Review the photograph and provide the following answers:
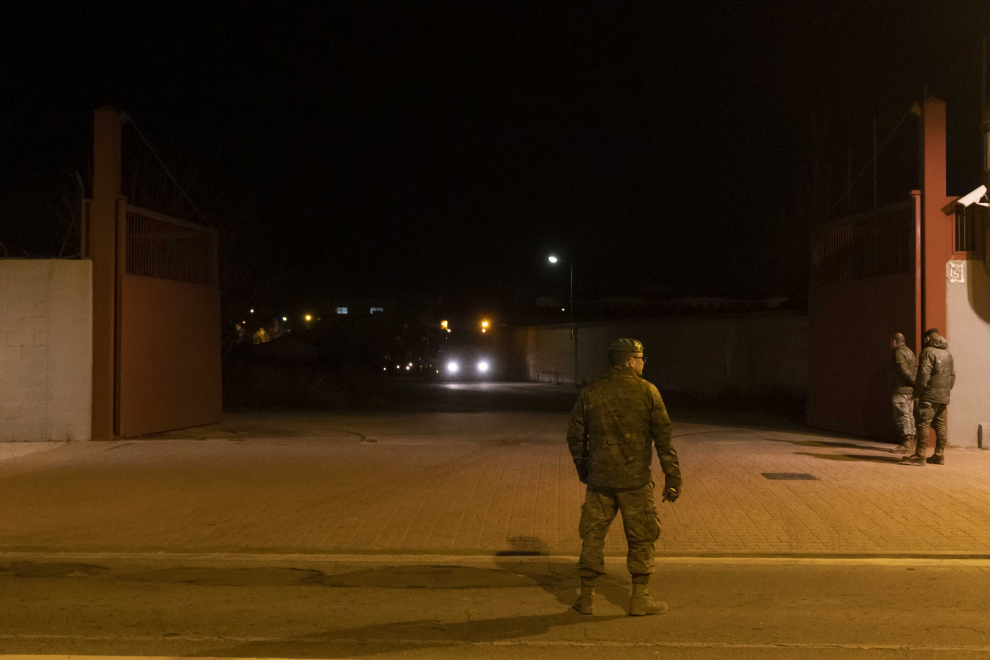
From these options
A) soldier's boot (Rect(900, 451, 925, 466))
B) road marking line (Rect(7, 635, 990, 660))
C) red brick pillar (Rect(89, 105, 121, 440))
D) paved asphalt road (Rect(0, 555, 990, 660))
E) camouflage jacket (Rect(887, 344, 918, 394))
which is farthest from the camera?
red brick pillar (Rect(89, 105, 121, 440))

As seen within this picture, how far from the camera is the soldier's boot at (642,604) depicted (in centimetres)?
552

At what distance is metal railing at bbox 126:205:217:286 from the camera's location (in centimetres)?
1429

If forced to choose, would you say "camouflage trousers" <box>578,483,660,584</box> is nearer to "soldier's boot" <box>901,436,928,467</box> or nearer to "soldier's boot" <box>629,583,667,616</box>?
"soldier's boot" <box>629,583,667,616</box>

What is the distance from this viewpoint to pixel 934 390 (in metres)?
11.2

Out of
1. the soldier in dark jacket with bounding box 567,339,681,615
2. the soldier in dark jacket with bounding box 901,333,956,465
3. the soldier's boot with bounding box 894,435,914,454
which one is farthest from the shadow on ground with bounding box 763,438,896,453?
the soldier in dark jacket with bounding box 567,339,681,615

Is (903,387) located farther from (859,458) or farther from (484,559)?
(484,559)

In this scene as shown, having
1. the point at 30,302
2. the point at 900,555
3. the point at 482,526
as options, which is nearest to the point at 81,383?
the point at 30,302

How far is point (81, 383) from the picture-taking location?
13.7 m

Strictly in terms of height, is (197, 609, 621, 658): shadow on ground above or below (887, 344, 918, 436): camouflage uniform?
below

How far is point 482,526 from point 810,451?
21.8ft

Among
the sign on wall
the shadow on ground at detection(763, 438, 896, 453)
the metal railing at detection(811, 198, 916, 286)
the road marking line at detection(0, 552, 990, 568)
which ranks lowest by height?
the road marking line at detection(0, 552, 990, 568)

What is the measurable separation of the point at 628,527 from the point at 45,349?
37.9 feet

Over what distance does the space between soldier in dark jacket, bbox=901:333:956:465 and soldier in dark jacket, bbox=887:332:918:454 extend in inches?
18.8

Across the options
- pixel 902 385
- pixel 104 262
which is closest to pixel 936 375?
pixel 902 385
